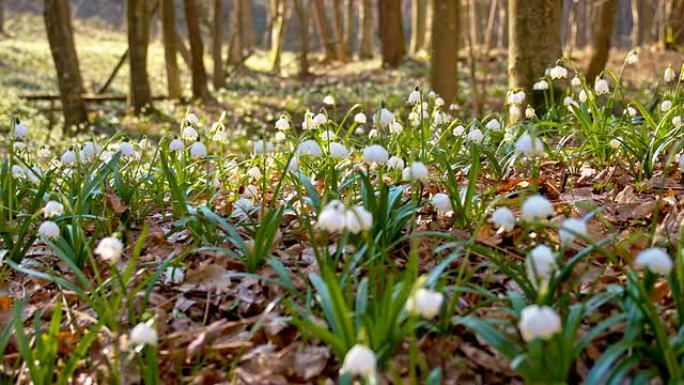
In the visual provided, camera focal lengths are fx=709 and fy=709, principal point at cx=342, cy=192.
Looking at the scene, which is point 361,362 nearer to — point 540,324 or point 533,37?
point 540,324

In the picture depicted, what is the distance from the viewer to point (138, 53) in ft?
39.7

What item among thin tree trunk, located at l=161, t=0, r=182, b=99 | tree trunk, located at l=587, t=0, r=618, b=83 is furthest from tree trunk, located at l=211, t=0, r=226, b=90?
tree trunk, located at l=587, t=0, r=618, b=83

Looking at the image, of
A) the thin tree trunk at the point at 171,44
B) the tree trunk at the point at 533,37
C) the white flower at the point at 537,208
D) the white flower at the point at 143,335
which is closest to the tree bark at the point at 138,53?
the thin tree trunk at the point at 171,44

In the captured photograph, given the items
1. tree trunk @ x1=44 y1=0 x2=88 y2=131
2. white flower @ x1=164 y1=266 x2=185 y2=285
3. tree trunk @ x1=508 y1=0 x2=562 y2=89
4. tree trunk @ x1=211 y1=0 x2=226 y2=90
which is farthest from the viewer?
tree trunk @ x1=211 y1=0 x2=226 y2=90

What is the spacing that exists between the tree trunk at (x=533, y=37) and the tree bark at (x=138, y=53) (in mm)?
7689

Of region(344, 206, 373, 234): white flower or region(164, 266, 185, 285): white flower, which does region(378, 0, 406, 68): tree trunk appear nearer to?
region(164, 266, 185, 285): white flower

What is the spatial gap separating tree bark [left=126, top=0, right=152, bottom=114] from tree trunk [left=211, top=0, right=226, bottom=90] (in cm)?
336

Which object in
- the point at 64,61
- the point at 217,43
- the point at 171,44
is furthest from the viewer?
the point at 217,43

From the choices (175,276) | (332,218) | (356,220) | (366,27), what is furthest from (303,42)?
(332,218)

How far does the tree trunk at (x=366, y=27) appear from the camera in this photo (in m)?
20.5

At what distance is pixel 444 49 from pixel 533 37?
3608mm

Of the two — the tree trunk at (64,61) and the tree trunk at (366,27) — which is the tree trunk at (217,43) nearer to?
the tree trunk at (366,27)

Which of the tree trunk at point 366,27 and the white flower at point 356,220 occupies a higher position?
the tree trunk at point 366,27

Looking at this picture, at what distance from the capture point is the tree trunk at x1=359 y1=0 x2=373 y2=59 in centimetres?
2045
